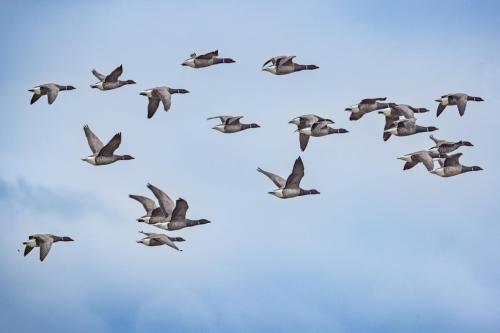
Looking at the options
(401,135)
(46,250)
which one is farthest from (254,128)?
(46,250)

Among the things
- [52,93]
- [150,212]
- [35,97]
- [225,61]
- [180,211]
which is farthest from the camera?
[225,61]

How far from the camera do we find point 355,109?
56312mm

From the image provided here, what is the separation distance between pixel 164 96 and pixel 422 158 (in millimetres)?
10372

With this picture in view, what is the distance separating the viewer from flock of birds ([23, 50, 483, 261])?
51.5m

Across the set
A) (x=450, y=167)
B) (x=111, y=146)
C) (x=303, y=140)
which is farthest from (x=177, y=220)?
(x=450, y=167)

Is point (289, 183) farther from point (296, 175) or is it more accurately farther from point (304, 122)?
point (304, 122)

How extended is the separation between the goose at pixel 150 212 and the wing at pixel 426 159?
10081 mm

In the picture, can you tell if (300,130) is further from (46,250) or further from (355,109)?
(46,250)

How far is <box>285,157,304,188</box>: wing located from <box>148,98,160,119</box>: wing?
6447 mm

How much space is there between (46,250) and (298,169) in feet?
32.8

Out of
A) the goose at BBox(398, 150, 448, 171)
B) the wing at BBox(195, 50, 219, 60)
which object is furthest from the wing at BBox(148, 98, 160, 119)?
the goose at BBox(398, 150, 448, 171)

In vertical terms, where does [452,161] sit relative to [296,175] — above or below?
below

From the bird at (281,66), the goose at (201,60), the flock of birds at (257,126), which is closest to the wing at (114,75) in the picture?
the flock of birds at (257,126)

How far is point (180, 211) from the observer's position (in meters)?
50.9
